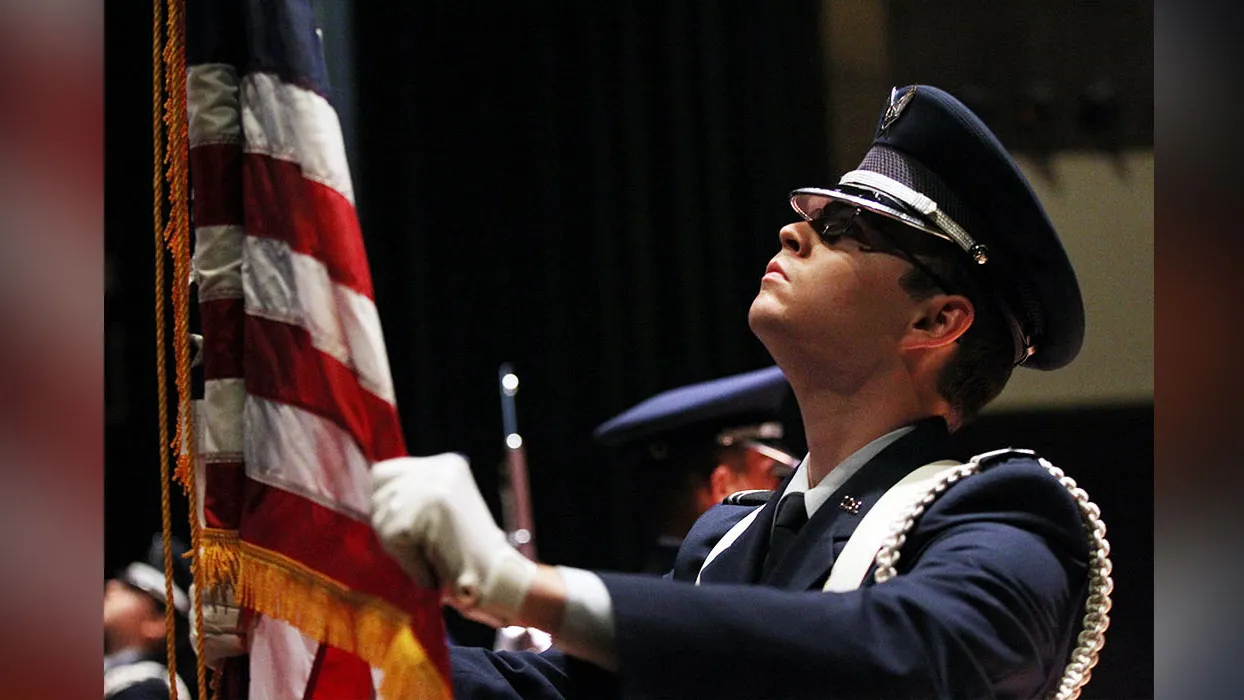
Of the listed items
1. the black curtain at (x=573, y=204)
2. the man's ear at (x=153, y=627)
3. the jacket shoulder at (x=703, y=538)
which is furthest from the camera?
the man's ear at (x=153, y=627)

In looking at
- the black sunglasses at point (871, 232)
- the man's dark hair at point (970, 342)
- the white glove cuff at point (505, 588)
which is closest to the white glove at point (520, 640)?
the man's dark hair at point (970, 342)

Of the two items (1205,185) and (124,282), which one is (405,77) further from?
(1205,185)

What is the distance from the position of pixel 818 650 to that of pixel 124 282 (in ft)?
6.30

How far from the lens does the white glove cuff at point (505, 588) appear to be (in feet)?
4.06

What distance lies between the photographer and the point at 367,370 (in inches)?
60.9

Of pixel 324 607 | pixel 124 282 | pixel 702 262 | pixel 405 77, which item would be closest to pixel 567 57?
pixel 405 77

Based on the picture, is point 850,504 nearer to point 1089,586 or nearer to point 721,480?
point 1089,586

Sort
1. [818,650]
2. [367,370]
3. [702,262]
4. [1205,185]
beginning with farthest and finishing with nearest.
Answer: [702,262] < [367,370] < [1205,185] < [818,650]

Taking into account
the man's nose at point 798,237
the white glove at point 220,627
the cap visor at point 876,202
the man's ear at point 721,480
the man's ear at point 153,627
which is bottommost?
the man's ear at point 153,627

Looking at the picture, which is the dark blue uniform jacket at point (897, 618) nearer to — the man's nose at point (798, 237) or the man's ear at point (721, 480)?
the man's nose at point (798, 237)

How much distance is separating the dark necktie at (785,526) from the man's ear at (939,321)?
0.85 feet

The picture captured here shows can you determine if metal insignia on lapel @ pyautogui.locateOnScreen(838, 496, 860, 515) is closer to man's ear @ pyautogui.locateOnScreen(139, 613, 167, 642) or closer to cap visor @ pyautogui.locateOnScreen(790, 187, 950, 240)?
cap visor @ pyautogui.locateOnScreen(790, 187, 950, 240)

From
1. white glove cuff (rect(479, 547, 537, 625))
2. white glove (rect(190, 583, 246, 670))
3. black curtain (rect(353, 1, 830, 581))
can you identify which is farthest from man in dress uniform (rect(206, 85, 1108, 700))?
black curtain (rect(353, 1, 830, 581))

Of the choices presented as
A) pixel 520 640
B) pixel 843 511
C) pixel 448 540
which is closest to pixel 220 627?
pixel 448 540
